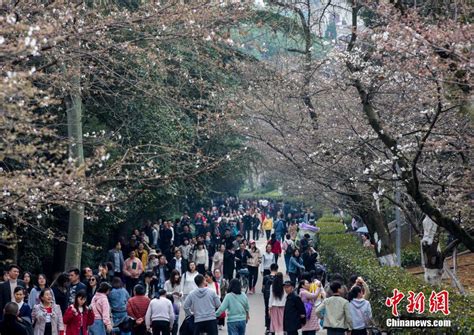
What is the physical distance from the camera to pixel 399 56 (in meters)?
13.6

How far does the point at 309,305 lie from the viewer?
1459cm

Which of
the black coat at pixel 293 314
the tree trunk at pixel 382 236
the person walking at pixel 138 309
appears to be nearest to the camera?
the black coat at pixel 293 314

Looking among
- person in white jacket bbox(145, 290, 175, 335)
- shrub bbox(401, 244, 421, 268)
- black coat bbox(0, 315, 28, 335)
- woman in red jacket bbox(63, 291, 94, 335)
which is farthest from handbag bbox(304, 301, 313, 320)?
shrub bbox(401, 244, 421, 268)

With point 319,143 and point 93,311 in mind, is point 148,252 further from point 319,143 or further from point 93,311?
point 93,311

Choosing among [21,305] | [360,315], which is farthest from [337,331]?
[21,305]

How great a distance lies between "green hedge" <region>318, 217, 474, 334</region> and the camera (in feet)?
36.0

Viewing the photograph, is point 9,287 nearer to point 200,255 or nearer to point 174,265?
point 174,265

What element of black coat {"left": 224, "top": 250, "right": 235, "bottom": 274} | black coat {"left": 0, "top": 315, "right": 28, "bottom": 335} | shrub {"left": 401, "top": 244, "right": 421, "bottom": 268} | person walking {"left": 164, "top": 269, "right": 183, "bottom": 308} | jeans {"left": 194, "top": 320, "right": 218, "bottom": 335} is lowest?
black coat {"left": 0, "top": 315, "right": 28, "bottom": 335}

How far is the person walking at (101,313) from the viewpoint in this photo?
13102 mm

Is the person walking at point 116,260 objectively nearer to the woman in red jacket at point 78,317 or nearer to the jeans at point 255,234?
the woman in red jacket at point 78,317

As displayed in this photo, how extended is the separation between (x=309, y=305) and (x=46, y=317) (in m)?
4.78

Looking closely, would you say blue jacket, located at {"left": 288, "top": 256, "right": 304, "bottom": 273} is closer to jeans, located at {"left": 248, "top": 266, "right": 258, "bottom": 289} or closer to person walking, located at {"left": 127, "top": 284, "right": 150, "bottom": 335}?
jeans, located at {"left": 248, "top": 266, "right": 258, "bottom": 289}

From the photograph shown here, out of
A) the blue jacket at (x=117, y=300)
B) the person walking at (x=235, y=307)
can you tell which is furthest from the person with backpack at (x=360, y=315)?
the blue jacket at (x=117, y=300)

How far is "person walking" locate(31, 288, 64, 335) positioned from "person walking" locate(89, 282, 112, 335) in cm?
76
